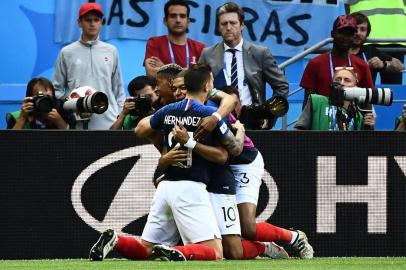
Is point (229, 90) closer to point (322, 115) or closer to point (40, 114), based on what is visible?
point (322, 115)

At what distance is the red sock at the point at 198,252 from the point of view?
11.6 m

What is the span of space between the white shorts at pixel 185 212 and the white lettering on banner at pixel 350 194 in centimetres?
218

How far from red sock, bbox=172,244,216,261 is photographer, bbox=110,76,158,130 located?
96.1 inches

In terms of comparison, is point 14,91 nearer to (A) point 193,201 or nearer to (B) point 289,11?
(B) point 289,11

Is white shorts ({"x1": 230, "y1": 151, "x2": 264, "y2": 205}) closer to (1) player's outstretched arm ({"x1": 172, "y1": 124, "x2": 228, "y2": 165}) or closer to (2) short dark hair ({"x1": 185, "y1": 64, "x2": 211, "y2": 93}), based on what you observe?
(1) player's outstretched arm ({"x1": 172, "y1": 124, "x2": 228, "y2": 165})

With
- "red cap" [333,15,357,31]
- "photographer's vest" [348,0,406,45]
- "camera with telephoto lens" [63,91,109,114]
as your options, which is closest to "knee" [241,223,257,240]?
"camera with telephoto lens" [63,91,109,114]

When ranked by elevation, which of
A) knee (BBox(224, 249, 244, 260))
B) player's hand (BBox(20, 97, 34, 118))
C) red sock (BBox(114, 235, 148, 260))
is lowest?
knee (BBox(224, 249, 244, 260))

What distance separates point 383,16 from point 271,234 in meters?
5.11

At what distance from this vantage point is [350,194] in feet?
46.0

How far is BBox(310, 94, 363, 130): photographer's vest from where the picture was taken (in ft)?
46.0

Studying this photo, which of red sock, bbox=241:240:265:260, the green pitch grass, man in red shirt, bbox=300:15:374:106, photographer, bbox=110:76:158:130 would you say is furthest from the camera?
man in red shirt, bbox=300:15:374:106

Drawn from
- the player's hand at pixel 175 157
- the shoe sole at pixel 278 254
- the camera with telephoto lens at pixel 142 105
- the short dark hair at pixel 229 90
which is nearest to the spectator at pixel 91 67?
the camera with telephoto lens at pixel 142 105

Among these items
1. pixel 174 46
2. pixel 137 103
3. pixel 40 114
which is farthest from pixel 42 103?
pixel 174 46

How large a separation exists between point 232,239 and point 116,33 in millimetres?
5484
